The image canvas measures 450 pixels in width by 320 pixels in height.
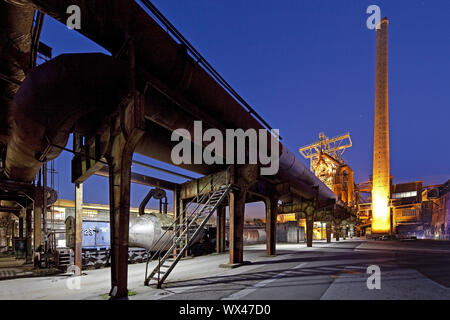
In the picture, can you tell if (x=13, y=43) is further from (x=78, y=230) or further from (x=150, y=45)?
(x=78, y=230)

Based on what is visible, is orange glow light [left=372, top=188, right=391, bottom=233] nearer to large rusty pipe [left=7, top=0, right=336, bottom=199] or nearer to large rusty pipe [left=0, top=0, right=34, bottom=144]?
large rusty pipe [left=7, top=0, right=336, bottom=199]

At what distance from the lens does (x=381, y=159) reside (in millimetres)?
41406

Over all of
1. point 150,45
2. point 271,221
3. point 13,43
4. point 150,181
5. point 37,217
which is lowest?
point 271,221

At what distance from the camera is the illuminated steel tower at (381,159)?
40.0 m

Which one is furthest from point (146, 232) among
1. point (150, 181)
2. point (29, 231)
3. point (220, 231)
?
point (29, 231)

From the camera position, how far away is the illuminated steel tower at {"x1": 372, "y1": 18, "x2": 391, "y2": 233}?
131 feet

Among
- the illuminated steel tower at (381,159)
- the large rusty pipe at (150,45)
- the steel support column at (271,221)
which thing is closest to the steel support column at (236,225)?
the large rusty pipe at (150,45)

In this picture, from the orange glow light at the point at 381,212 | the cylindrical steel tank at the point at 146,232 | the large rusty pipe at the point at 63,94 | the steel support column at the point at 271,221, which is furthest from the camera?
the orange glow light at the point at 381,212

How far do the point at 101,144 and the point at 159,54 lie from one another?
119 inches

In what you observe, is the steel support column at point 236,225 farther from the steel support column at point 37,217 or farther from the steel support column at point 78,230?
the steel support column at point 37,217


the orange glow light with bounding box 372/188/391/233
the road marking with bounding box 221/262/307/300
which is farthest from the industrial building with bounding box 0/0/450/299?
the orange glow light with bounding box 372/188/391/233

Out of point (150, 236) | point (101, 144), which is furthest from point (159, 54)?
point (150, 236)
